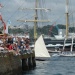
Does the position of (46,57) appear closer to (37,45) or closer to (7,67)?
(37,45)

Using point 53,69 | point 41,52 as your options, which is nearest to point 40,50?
point 41,52

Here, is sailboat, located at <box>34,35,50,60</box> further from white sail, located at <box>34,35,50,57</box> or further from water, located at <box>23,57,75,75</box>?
water, located at <box>23,57,75,75</box>

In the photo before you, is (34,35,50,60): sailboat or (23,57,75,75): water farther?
(34,35,50,60): sailboat

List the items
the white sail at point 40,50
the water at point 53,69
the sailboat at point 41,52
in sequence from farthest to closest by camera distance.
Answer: the white sail at point 40,50 < the sailboat at point 41,52 < the water at point 53,69

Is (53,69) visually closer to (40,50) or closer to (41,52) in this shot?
(41,52)

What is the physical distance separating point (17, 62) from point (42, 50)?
1605 inches

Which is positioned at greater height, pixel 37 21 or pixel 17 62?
pixel 37 21

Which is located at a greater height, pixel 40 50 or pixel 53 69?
pixel 40 50

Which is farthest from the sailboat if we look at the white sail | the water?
the water

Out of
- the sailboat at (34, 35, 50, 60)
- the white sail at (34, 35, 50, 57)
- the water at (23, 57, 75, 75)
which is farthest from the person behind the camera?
the white sail at (34, 35, 50, 57)

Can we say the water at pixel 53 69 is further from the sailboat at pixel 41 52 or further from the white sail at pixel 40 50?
the white sail at pixel 40 50

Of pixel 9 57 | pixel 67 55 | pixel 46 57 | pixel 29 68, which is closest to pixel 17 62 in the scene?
pixel 9 57

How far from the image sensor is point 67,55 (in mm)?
121812

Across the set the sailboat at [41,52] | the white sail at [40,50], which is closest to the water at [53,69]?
the sailboat at [41,52]
